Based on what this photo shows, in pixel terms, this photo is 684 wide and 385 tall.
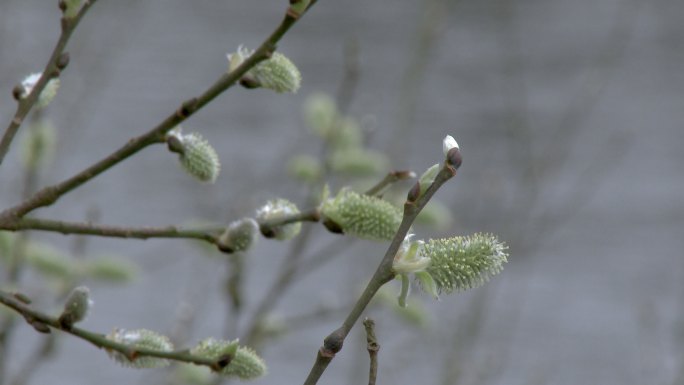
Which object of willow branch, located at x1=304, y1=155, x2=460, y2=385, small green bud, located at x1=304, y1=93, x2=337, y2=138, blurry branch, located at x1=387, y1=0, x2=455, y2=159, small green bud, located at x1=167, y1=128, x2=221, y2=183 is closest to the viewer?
willow branch, located at x1=304, y1=155, x2=460, y2=385

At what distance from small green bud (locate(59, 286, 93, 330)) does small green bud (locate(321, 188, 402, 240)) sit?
8.9 inches

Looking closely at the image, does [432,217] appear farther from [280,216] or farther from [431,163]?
[431,163]

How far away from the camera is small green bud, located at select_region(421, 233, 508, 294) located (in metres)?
0.88

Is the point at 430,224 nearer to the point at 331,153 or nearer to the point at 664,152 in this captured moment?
the point at 331,153

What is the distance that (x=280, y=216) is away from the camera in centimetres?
105

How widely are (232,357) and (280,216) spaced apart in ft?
0.53

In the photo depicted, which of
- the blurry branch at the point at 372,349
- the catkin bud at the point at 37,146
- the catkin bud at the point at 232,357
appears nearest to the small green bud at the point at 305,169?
the catkin bud at the point at 37,146

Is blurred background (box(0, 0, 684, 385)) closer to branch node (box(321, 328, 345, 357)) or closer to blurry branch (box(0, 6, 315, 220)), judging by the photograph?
blurry branch (box(0, 6, 315, 220))

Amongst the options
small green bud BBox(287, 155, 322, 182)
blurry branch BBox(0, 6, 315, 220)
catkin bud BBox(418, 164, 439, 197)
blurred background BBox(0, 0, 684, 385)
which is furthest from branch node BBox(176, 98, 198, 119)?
blurred background BBox(0, 0, 684, 385)

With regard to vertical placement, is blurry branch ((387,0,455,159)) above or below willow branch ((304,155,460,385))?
above

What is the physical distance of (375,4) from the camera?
11.1 m

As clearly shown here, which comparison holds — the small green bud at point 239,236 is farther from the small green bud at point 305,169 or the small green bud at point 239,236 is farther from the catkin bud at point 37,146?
the small green bud at point 305,169

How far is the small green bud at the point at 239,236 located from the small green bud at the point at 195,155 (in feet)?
0.27

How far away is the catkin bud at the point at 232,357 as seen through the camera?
0.94 metres
